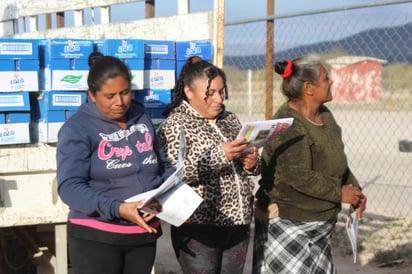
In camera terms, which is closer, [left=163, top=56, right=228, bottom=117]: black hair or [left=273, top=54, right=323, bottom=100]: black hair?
[left=163, top=56, right=228, bottom=117]: black hair

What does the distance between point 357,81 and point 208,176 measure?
85.9 ft

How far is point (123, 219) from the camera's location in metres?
3.27

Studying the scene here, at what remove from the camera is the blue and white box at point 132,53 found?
4.41 m

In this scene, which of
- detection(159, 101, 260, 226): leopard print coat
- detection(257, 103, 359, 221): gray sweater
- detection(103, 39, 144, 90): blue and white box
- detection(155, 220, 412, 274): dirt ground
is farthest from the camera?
detection(155, 220, 412, 274): dirt ground

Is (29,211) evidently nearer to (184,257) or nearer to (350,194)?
(184,257)

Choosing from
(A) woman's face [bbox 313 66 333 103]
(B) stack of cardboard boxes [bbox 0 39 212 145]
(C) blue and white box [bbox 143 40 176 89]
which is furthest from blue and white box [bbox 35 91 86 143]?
(A) woman's face [bbox 313 66 333 103]

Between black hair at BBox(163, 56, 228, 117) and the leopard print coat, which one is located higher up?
black hair at BBox(163, 56, 228, 117)

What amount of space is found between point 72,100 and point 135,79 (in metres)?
0.41

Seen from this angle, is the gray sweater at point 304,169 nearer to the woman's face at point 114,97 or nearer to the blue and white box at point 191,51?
the blue and white box at point 191,51

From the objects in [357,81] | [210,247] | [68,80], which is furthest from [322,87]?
[357,81]

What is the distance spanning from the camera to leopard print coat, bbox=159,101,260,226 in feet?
12.0

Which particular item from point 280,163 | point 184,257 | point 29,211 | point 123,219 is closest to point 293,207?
point 280,163

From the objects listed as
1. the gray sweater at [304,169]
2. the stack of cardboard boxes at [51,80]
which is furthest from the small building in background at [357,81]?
the gray sweater at [304,169]

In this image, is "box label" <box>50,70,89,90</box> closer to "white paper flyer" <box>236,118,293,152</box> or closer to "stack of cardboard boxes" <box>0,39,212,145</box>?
"stack of cardboard boxes" <box>0,39,212,145</box>
